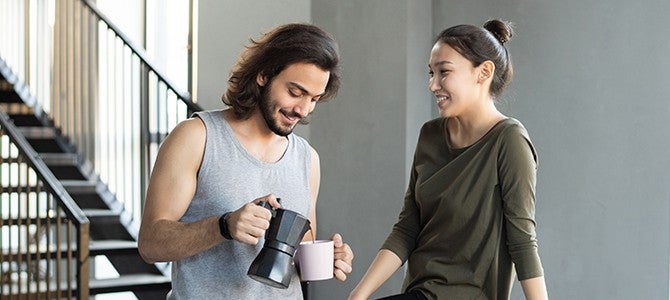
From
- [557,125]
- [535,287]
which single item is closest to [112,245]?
[557,125]

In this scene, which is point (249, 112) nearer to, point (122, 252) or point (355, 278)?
point (355, 278)

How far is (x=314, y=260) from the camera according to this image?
1868 millimetres

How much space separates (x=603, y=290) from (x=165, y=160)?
2538 mm

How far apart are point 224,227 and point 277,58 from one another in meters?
0.35

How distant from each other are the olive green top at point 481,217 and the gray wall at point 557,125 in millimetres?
1581

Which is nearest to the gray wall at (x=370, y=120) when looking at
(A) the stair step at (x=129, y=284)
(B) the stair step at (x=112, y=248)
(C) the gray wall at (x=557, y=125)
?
(C) the gray wall at (x=557, y=125)

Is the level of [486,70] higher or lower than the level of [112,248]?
higher

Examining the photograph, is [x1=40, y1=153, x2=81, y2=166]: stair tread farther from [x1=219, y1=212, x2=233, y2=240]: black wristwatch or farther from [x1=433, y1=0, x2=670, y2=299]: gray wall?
[x1=219, y1=212, x2=233, y2=240]: black wristwatch

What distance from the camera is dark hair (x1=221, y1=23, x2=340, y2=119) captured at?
5.96 feet

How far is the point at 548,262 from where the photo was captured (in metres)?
4.04

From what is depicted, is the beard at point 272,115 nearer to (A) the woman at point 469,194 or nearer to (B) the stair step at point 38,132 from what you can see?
(A) the woman at point 469,194

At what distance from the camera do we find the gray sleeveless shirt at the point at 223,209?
177 cm

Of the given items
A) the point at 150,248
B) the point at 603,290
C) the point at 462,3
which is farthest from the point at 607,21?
the point at 150,248

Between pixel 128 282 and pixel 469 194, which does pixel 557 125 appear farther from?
pixel 128 282
